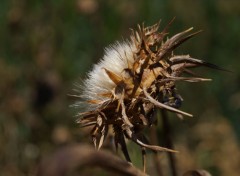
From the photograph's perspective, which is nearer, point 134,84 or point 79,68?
point 134,84

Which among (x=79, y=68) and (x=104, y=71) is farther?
(x=79, y=68)

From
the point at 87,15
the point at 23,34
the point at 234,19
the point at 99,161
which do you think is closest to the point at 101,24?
the point at 87,15

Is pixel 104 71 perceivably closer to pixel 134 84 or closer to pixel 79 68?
pixel 134 84

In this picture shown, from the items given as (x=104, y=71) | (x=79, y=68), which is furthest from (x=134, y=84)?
(x=79, y=68)

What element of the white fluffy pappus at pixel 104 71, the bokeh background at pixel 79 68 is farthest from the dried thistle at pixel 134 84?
the bokeh background at pixel 79 68

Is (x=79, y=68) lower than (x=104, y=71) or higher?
higher

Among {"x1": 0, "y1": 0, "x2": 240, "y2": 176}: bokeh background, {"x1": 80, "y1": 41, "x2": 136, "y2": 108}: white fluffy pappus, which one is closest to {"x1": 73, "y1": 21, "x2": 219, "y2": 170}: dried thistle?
{"x1": 80, "y1": 41, "x2": 136, "y2": 108}: white fluffy pappus

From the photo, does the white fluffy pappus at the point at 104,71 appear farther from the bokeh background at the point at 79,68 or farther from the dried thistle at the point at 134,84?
the bokeh background at the point at 79,68

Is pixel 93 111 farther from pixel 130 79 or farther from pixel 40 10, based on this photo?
pixel 40 10
